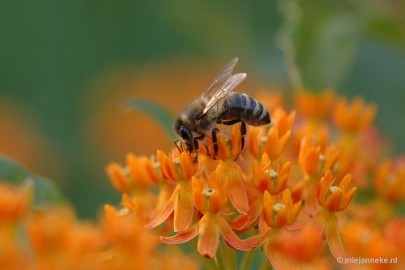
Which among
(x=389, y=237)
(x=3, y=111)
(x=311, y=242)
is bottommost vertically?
(x=311, y=242)

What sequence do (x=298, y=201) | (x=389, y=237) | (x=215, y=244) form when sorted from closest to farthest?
1. (x=389, y=237)
2. (x=215, y=244)
3. (x=298, y=201)

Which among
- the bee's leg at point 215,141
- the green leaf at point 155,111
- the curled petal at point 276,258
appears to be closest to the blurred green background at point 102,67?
the green leaf at point 155,111

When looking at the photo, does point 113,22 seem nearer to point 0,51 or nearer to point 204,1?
point 0,51

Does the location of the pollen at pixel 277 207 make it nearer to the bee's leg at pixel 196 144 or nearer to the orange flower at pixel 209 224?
the orange flower at pixel 209 224

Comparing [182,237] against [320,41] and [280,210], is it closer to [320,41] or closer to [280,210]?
[280,210]

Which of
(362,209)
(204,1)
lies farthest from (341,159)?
(204,1)

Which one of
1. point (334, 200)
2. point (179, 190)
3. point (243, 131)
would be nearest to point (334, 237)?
point (334, 200)

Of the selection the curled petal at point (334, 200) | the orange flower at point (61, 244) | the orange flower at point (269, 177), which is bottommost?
the orange flower at point (61, 244)

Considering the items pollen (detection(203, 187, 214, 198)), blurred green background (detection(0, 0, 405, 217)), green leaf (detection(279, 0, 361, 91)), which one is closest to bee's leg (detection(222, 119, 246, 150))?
pollen (detection(203, 187, 214, 198))
